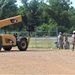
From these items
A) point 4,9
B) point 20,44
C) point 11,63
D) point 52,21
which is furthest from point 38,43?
point 52,21

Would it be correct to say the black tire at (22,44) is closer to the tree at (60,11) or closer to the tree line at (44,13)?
the tree line at (44,13)

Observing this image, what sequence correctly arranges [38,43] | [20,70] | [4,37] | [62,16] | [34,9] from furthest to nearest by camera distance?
1. [34,9]
2. [62,16]
3. [38,43]
4. [4,37]
5. [20,70]

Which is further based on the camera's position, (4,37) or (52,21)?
(52,21)

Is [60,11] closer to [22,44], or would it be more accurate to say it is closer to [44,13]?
[44,13]

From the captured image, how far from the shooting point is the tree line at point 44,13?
91.8 meters

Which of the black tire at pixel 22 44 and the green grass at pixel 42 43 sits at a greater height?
the black tire at pixel 22 44

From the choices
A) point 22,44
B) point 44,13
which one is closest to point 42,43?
point 22,44

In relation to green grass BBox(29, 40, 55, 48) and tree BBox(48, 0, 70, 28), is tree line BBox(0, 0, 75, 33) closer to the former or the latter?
tree BBox(48, 0, 70, 28)

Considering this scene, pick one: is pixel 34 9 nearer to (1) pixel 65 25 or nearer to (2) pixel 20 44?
(1) pixel 65 25

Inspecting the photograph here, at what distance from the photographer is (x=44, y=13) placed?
99688 millimetres

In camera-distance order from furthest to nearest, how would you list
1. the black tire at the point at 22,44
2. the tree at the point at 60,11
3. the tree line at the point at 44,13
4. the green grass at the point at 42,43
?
the tree at the point at 60,11 → the tree line at the point at 44,13 → the green grass at the point at 42,43 → the black tire at the point at 22,44

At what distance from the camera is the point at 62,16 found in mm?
98312

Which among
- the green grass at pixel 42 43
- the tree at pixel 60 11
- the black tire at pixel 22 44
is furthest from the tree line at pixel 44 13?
the black tire at pixel 22 44

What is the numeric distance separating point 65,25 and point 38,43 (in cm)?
4932
